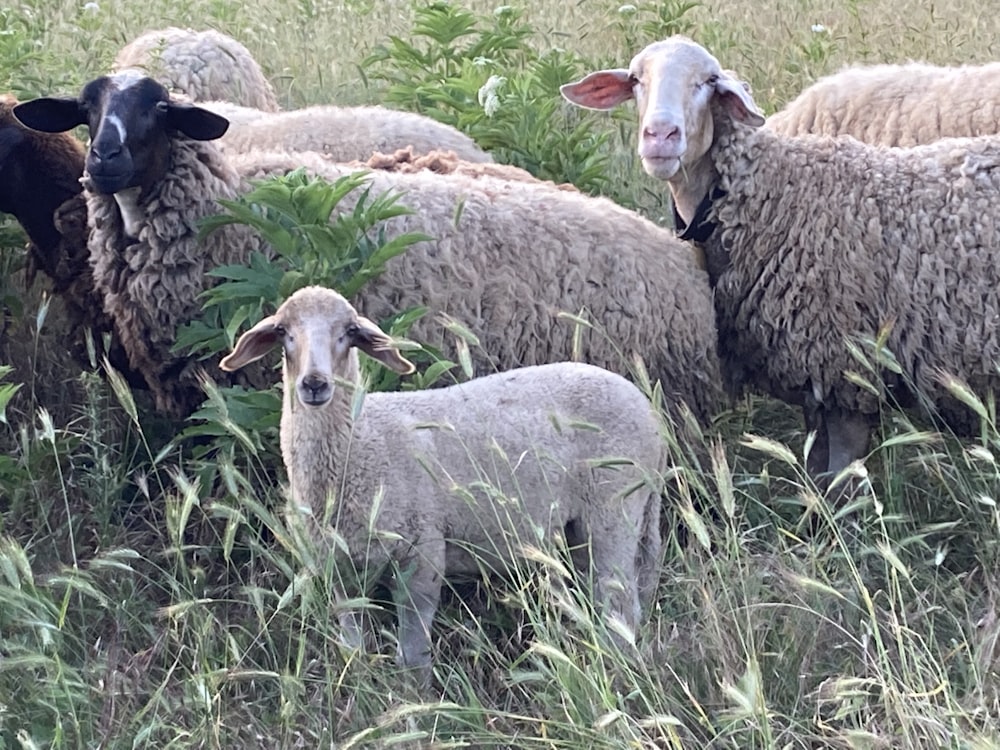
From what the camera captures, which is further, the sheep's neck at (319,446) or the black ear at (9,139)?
the black ear at (9,139)

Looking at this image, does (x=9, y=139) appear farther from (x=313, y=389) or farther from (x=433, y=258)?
(x=313, y=389)

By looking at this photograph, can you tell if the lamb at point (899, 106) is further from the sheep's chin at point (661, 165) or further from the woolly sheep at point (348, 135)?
the sheep's chin at point (661, 165)

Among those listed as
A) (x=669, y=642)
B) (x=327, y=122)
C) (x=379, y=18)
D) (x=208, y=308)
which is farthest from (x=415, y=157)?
(x=379, y=18)

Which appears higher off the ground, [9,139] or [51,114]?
[51,114]

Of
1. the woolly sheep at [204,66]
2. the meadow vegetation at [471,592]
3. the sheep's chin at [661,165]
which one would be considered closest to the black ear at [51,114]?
the meadow vegetation at [471,592]

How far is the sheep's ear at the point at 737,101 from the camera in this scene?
17.0ft

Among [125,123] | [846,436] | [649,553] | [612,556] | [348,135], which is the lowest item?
[846,436]

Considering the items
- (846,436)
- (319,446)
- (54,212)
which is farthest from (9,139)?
(846,436)

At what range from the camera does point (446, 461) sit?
3.87 metres

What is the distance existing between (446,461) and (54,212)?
213cm

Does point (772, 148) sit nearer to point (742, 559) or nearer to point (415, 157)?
point (415, 157)

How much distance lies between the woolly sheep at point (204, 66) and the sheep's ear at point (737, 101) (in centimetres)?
349

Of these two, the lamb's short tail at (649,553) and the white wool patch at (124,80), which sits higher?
the white wool patch at (124,80)

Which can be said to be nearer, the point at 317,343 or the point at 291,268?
the point at 317,343
